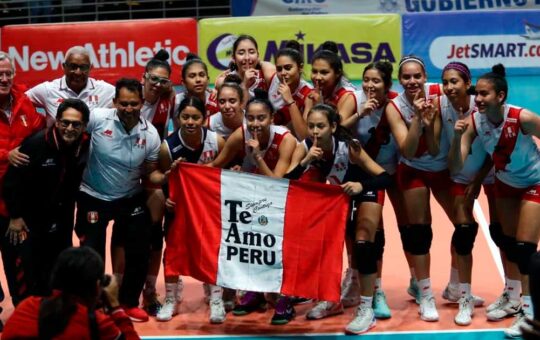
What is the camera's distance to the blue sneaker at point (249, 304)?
6.88 meters

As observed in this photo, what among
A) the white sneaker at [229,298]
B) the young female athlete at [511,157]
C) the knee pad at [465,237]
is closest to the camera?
the young female athlete at [511,157]

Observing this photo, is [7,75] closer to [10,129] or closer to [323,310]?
[10,129]

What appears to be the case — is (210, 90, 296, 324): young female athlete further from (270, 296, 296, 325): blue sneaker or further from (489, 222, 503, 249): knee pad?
(489, 222, 503, 249): knee pad

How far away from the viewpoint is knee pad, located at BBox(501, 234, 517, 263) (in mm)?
6535

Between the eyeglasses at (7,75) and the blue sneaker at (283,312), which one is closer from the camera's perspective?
the eyeglasses at (7,75)

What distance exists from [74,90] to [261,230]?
5.70 ft

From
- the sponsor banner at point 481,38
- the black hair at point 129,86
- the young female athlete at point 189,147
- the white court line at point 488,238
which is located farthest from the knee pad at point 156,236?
the sponsor banner at point 481,38

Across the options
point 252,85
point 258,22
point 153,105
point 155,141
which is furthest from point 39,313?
point 258,22

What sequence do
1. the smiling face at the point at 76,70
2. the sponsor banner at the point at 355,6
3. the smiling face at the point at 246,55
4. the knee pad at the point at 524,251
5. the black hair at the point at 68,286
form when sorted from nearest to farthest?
the black hair at the point at 68,286 → the knee pad at the point at 524,251 → the smiling face at the point at 76,70 → the smiling face at the point at 246,55 → the sponsor banner at the point at 355,6

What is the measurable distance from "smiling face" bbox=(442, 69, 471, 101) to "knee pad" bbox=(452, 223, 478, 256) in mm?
887

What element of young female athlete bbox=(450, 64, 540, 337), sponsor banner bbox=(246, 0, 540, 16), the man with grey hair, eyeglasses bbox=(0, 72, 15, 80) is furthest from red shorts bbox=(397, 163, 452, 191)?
sponsor banner bbox=(246, 0, 540, 16)

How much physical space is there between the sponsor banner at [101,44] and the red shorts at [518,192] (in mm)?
7217

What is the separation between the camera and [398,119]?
6488 millimetres

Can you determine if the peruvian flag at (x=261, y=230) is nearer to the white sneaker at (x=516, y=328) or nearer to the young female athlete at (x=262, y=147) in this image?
the young female athlete at (x=262, y=147)
